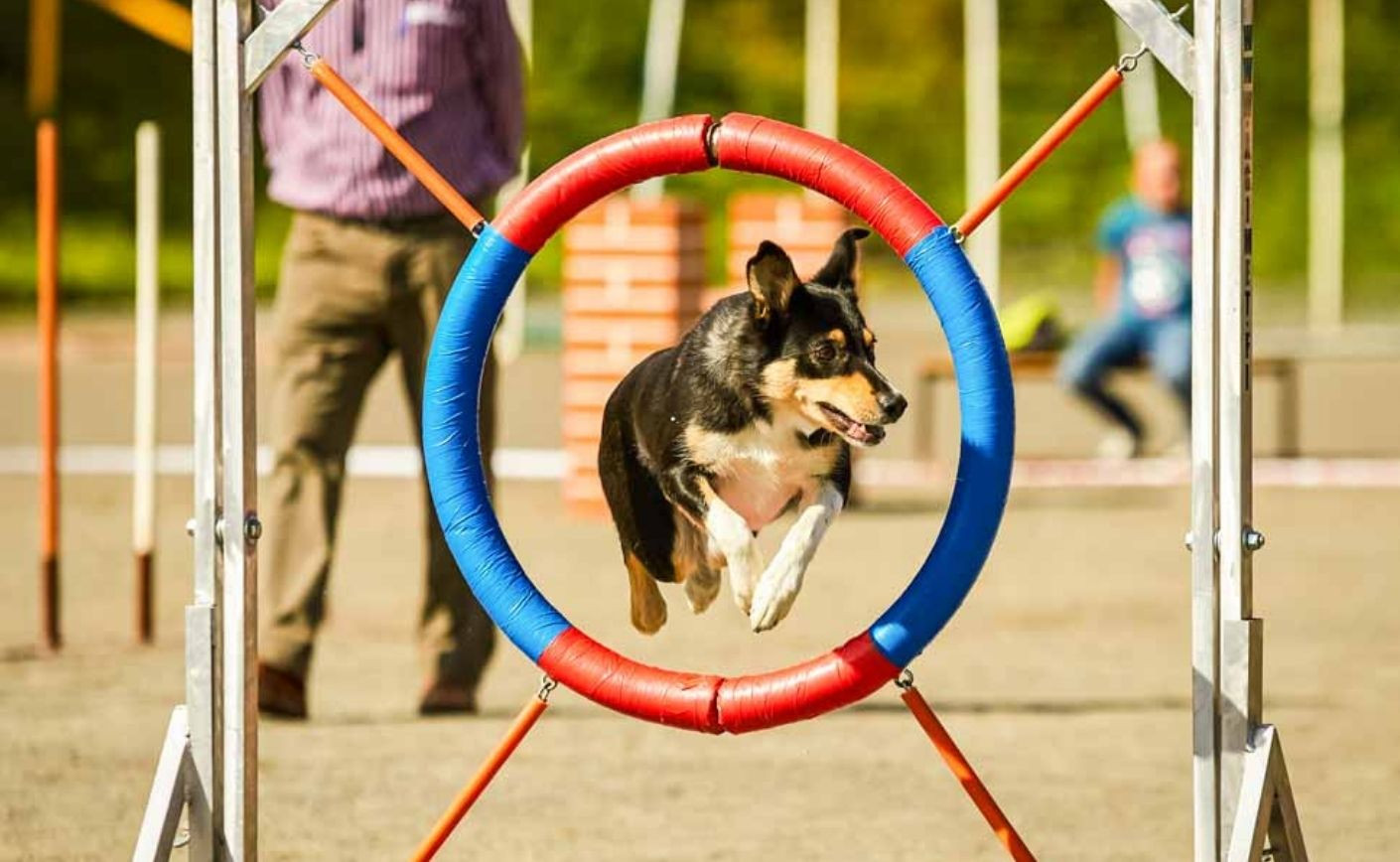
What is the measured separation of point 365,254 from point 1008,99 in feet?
65.7

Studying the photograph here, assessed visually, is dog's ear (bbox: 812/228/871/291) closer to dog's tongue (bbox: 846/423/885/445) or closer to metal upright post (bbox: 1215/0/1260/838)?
dog's tongue (bbox: 846/423/885/445)

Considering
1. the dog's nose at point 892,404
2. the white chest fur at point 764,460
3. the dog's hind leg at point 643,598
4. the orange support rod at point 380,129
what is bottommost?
the dog's hind leg at point 643,598

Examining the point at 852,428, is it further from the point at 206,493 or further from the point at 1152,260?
the point at 1152,260

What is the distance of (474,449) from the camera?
5.10 meters

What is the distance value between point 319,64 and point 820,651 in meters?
4.03

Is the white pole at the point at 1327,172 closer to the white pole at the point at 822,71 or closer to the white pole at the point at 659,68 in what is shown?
the white pole at the point at 822,71

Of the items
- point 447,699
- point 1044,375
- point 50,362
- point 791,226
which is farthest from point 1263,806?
point 1044,375

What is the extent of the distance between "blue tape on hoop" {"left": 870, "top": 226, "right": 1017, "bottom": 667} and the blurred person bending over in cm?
284

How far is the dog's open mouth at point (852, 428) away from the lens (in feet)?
15.6

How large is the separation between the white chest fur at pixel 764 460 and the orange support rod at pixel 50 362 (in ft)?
13.5

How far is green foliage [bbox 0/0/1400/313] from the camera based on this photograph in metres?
26.7

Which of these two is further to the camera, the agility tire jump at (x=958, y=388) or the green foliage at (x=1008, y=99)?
the green foliage at (x=1008, y=99)

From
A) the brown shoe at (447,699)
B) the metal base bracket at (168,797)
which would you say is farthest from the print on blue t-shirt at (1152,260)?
the metal base bracket at (168,797)

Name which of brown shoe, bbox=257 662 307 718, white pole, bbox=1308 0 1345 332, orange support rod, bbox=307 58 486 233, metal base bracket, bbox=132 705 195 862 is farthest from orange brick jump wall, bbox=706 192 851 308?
white pole, bbox=1308 0 1345 332
